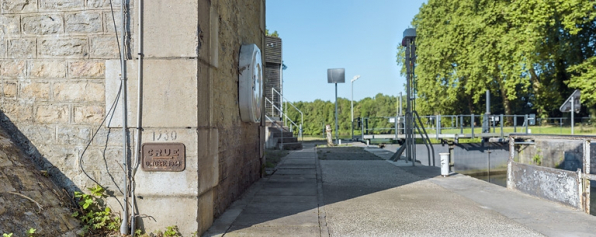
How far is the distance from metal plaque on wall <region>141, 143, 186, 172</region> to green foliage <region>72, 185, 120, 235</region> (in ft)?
1.95

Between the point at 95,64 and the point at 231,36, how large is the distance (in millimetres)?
1871

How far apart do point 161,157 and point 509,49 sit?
22910 millimetres

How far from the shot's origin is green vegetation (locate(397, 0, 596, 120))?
1906 cm

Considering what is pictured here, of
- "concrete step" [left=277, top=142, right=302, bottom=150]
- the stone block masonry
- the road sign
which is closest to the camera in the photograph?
the stone block masonry

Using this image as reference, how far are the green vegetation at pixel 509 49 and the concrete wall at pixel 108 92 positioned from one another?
64.7 ft

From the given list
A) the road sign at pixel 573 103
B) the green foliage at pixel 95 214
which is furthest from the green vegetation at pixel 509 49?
the green foliage at pixel 95 214

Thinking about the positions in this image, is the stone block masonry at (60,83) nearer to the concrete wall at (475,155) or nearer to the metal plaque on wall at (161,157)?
the metal plaque on wall at (161,157)

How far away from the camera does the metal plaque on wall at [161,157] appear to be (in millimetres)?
3852

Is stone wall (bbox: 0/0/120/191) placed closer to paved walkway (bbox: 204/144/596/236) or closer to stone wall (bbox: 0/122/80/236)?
stone wall (bbox: 0/122/80/236)

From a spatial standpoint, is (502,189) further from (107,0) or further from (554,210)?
(107,0)

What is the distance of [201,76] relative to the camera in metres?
3.93

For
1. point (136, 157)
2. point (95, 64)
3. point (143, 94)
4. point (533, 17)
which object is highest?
point (533, 17)

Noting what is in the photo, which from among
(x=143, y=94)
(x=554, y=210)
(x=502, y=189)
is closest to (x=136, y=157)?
(x=143, y=94)

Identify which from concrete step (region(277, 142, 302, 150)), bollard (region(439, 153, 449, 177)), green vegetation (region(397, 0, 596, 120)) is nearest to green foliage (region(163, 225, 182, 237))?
bollard (region(439, 153, 449, 177))
